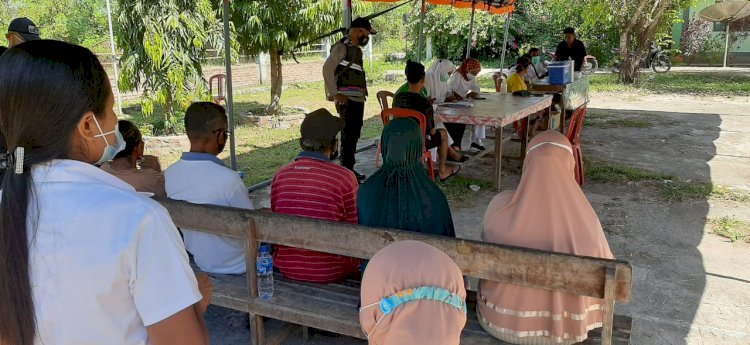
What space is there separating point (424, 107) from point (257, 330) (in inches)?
134

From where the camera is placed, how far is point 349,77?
5805 mm

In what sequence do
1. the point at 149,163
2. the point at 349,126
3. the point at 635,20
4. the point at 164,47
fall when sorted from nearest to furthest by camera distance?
the point at 149,163 < the point at 349,126 < the point at 164,47 < the point at 635,20

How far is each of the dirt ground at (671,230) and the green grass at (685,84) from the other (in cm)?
460

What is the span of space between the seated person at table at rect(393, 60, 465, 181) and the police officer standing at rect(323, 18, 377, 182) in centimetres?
42

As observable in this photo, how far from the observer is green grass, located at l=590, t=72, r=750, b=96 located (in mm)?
14327

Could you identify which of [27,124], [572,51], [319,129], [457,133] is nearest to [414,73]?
[457,133]

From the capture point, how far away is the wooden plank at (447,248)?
2033 mm

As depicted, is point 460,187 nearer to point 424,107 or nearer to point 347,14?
point 424,107

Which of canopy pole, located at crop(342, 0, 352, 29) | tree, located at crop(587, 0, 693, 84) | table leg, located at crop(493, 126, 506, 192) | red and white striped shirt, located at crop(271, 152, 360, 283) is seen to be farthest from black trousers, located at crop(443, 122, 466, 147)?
tree, located at crop(587, 0, 693, 84)

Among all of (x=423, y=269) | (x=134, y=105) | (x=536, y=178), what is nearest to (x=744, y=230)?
(x=536, y=178)

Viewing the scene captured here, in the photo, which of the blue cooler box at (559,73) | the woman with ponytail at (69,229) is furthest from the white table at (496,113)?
the woman with ponytail at (69,229)

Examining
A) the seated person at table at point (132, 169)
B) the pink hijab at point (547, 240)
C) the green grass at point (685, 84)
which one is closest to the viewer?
the pink hijab at point (547, 240)

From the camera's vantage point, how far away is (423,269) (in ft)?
4.01

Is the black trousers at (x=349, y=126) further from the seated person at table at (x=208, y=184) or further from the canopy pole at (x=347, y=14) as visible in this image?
the seated person at table at (x=208, y=184)
